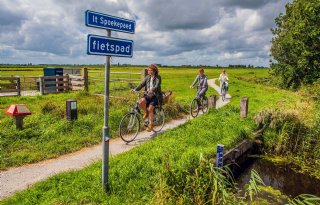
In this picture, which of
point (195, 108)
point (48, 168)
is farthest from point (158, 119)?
point (48, 168)

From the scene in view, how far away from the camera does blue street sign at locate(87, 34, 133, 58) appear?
13.1 ft

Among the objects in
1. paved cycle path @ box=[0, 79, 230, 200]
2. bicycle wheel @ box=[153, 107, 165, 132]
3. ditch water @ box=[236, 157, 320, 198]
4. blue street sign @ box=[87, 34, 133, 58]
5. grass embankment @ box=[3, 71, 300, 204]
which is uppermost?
blue street sign @ box=[87, 34, 133, 58]

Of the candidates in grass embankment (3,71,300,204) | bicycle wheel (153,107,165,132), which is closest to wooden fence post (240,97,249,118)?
grass embankment (3,71,300,204)

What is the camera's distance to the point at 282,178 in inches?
317

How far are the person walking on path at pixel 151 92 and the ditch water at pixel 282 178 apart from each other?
11.1 ft

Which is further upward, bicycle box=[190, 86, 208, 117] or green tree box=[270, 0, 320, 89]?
green tree box=[270, 0, 320, 89]

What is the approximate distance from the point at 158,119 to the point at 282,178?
4.40 metres

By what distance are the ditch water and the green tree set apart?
21043 mm

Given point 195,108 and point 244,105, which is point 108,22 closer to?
point 244,105

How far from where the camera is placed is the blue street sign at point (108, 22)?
4012mm

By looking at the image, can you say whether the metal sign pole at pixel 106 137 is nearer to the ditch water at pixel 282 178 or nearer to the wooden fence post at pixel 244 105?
the ditch water at pixel 282 178

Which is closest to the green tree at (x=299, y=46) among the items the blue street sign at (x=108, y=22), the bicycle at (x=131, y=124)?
the bicycle at (x=131, y=124)

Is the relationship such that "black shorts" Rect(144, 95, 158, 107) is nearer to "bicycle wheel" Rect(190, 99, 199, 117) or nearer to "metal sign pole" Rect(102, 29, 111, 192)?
"bicycle wheel" Rect(190, 99, 199, 117)

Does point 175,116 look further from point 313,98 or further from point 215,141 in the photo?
point 313,98
